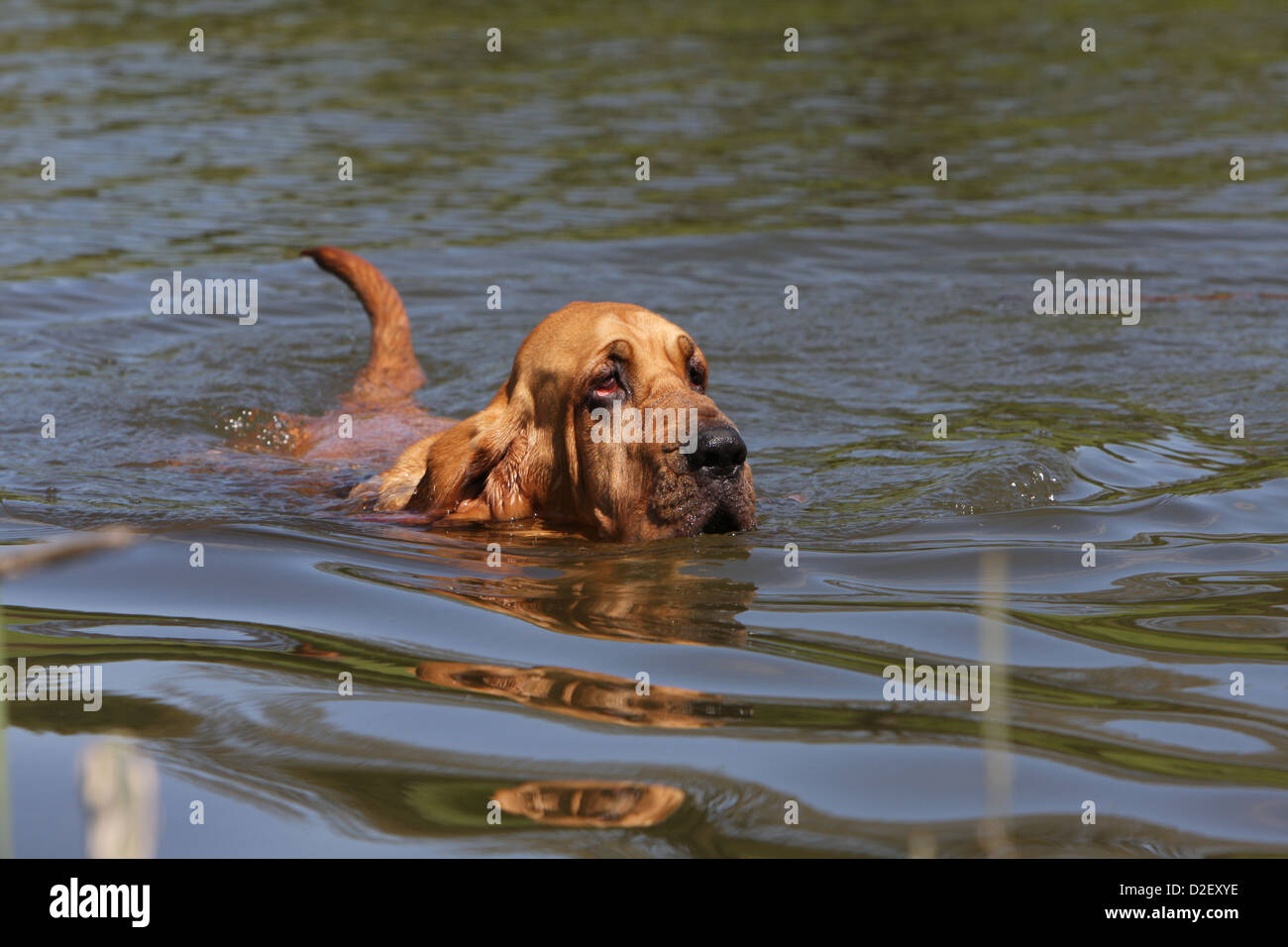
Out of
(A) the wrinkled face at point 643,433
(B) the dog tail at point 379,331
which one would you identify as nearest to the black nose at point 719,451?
(A) the wrinkled face at point 643,433

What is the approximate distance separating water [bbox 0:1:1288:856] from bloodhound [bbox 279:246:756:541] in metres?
0.17

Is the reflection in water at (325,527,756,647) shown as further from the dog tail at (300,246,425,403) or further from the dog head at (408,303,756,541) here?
the dog tail at (300,246,425,403)

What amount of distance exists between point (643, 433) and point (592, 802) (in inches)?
91.6

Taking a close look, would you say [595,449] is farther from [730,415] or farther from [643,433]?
[730,415]

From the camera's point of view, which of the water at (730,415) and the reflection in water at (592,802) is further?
the water at (730,415)

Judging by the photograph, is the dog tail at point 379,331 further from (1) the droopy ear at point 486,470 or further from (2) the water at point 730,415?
(1) the droopy ear at point 486,470

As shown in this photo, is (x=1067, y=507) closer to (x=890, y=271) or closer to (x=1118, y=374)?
(x=1118, y=374)

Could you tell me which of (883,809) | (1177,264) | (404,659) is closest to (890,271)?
(1177,264)

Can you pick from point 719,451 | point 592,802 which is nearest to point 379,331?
point 719,451

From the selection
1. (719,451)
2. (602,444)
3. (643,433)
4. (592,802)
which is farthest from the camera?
(602,444)

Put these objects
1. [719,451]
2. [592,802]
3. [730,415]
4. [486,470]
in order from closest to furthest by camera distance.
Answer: [592,802]
[719,451]
[486,470]
[730,415]

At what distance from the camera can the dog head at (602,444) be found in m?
5.18

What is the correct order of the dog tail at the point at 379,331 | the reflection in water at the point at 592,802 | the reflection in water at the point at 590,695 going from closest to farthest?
1. the reflection in water at the point at 592,802
2. the reflection in water at the point at 590,695
3. the dog tail at the point at 379,331

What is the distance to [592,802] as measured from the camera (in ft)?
10.3
